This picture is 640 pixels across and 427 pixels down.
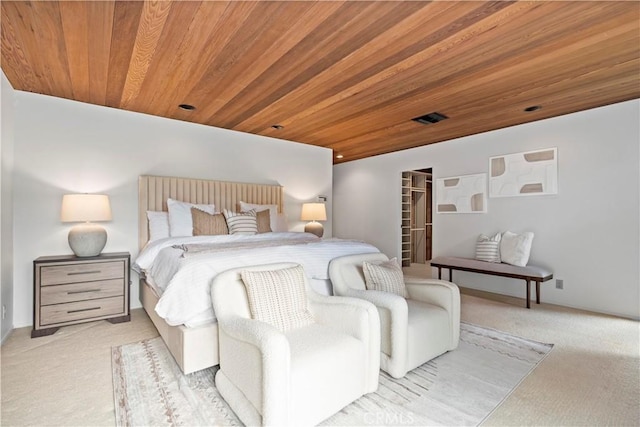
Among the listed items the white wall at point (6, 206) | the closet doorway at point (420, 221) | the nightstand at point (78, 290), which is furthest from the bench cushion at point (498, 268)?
the white wall at point (6, 206)

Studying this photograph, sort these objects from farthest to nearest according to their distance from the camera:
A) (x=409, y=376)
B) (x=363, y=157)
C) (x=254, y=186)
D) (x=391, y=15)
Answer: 1. (x=363, y=157)
2. (x=254, y=186)
3. (x=409, y=376)
4. (x=391, y=15)

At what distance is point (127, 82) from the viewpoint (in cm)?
293

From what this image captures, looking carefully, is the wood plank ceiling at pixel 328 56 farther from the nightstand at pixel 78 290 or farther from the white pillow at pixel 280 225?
the nightstand at pixel 78 290

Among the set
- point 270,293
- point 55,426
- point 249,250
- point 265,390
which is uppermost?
point 249,250

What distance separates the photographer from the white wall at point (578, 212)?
3414mm

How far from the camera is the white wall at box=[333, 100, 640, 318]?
3.41 m

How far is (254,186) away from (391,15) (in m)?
3.29

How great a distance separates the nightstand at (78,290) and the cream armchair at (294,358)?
1.94m

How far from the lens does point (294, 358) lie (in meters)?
1.59

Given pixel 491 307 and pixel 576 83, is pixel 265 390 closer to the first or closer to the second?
pixel 491 307

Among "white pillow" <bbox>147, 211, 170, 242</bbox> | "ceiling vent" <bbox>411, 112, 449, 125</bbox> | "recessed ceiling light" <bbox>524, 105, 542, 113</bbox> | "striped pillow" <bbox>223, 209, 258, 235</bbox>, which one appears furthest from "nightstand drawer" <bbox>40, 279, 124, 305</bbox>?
"recessed ceiling light" <bbox>524, 105, 542, 113</bbox>

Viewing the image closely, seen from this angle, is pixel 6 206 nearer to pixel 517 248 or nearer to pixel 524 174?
pixel 517 248

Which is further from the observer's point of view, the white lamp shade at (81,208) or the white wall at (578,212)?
the white wall at (578,212)

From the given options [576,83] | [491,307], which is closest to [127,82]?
[576,83]
